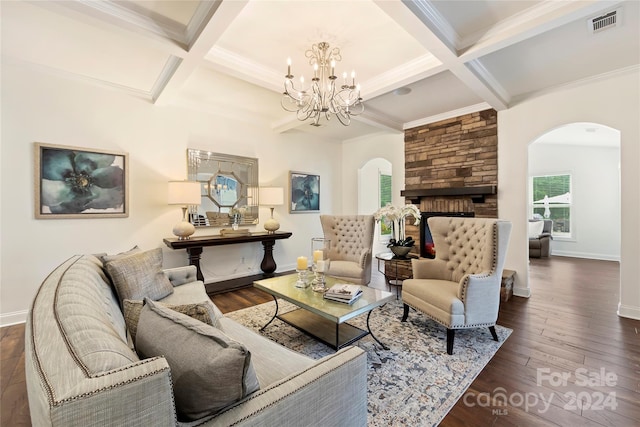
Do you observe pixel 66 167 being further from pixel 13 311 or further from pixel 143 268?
pixel 143 268

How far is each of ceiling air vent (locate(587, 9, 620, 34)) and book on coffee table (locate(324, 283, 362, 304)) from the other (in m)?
2.89

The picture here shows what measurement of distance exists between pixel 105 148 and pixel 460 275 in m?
4.34

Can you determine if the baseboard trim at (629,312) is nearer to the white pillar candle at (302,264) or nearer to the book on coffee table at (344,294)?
the book on coffee table at (344,294)

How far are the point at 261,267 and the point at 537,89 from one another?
15.4ft

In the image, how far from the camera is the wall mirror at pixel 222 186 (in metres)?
4.18

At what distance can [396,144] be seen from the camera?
5.40 m

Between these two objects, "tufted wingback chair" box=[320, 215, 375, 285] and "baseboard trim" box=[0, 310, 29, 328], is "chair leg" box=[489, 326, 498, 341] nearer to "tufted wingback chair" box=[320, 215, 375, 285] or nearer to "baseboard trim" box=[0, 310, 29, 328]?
"tufted wingback chair" box=[320, 215, 375, 285]

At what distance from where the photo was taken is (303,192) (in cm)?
555

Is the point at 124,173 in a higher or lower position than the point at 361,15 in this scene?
lower

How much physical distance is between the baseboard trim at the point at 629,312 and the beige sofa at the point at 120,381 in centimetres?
365

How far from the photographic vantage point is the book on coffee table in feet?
7.20

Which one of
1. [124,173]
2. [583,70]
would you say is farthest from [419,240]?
[124,173]

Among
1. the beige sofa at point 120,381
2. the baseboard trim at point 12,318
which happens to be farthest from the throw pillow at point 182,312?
the baseboard trim at point 12,318

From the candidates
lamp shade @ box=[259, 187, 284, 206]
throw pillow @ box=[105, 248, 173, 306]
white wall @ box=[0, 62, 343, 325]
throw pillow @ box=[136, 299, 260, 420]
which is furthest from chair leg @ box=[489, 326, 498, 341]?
white wall @ box=[0, 62, 343, 325]
